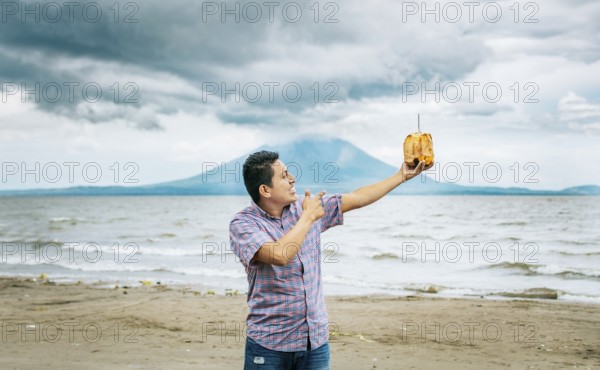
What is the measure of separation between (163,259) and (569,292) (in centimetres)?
1472

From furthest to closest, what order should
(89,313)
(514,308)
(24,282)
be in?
1. (24,282)
2. (514,308)
3. (89,313)

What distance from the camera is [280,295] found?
297 centimetres

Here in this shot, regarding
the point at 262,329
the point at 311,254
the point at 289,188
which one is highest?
the point at 289,188

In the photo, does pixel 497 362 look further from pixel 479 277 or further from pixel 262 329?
pixel 479 277

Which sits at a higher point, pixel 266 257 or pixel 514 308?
pixel 266 257

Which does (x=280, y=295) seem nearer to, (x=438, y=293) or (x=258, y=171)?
(x=258, y=171)

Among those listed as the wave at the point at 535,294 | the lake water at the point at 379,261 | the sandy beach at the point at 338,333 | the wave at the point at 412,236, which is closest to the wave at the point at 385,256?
the lake water at the point at 379,261

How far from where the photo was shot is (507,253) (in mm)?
23609

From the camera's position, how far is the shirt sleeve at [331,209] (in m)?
3.22

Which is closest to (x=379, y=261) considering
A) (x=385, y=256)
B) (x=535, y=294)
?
(x=385, y=256)

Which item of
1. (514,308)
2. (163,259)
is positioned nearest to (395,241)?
(163,259)

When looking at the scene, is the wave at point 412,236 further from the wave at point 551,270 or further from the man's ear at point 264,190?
the man's ear at point 264,190

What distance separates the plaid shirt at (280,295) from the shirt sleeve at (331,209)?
0.72ft

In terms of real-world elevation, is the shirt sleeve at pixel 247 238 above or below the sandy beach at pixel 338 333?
above
